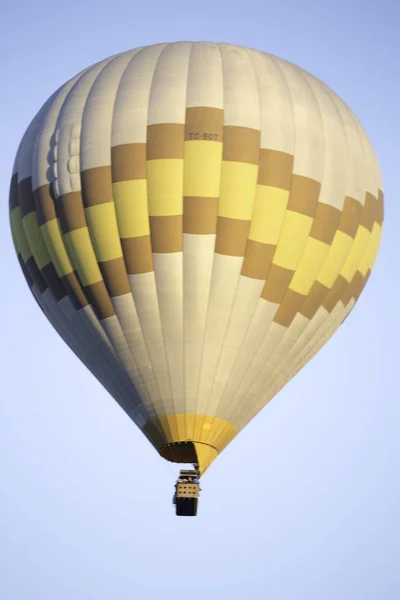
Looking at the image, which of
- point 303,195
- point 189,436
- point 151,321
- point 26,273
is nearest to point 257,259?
point 303,195

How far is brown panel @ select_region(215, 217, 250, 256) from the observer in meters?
→ 29.0

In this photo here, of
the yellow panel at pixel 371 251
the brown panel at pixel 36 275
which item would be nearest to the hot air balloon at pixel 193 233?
the brown panel at pixel 36 275

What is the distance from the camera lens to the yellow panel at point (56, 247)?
29.8 metres

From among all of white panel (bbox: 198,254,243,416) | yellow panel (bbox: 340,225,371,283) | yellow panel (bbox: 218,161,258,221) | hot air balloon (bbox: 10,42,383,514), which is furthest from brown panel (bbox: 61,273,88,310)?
yellow panel (bbox: 340,225,371,283)

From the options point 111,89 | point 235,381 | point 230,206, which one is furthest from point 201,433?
point 111,89

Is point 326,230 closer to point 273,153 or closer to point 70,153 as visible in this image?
point 273,153

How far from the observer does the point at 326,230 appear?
29625 millimetres

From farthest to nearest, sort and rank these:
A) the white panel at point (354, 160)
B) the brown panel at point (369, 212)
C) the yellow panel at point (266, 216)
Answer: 1. the brown panel at point (369, 212)
2. the white panel at point (354, 160)
3. the yellow panel at point (266, 216)

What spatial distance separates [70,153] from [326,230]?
431cm

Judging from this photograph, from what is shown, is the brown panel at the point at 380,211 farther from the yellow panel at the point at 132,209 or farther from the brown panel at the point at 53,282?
the brown panel at the point at 53,282

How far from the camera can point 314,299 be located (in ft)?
97.8

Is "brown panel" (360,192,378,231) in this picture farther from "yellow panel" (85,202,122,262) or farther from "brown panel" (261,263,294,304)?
"yellow panel" (85,202,122,262)

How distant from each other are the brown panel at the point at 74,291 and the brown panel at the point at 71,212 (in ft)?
2.51

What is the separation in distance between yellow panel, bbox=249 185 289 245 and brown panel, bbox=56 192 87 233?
2.75 metres
